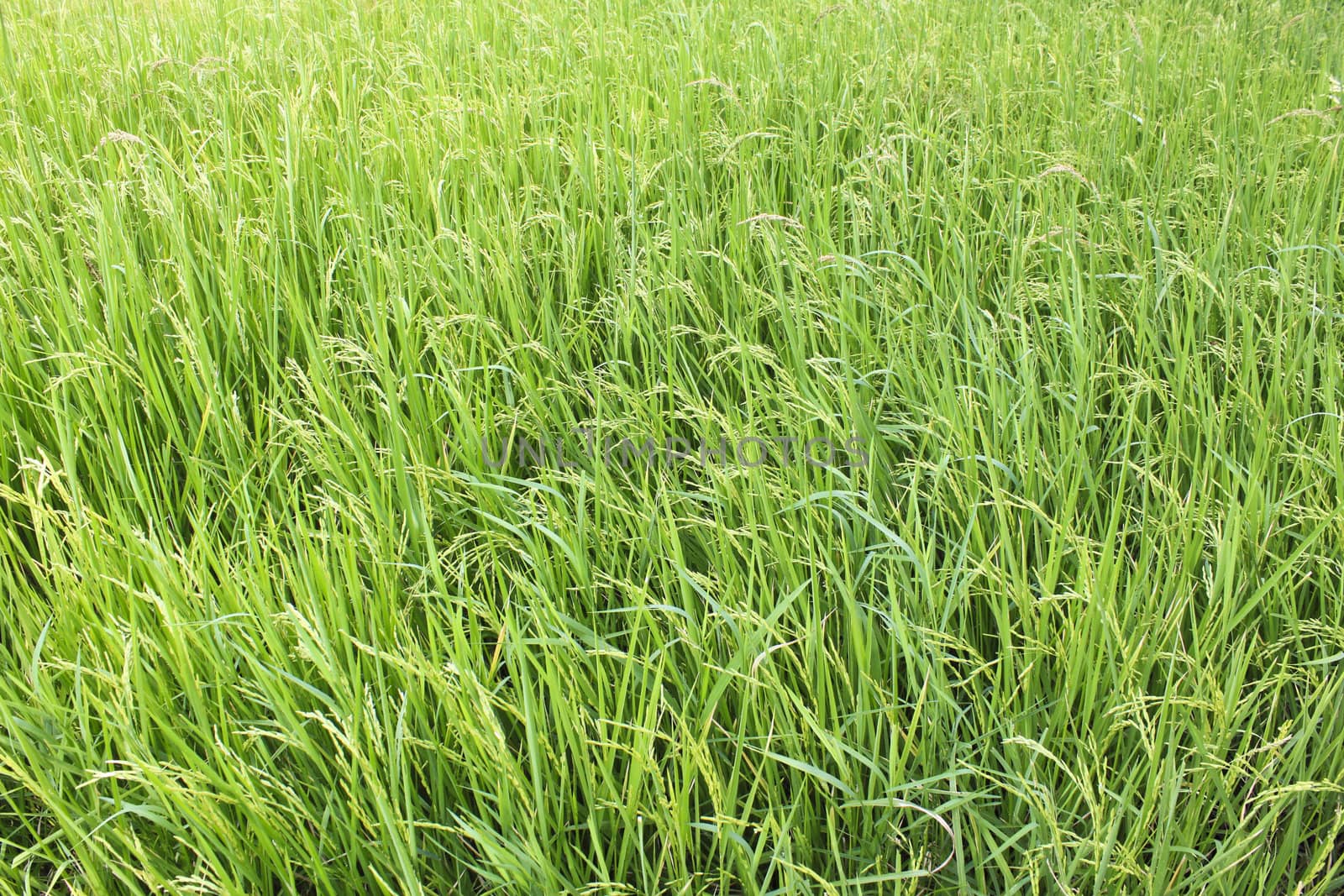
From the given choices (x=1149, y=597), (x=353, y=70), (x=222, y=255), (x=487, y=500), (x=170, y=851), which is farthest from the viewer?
(x=353, y=70)

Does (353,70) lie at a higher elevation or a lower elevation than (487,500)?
higher

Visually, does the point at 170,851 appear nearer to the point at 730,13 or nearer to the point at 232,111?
the point at 232,111

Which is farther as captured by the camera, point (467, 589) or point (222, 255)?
point (222, 255)

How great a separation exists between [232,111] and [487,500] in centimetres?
196

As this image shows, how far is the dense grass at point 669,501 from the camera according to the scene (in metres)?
1.05

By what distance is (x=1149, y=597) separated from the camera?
1185 millimetres

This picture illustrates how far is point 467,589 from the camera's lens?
119 cm

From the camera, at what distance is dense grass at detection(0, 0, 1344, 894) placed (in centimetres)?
105

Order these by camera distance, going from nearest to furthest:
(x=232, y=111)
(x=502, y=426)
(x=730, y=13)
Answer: (x=502, y=426), (x=232, y=111), (x=730, y=13)

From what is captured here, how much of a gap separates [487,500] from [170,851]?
600 millimetres

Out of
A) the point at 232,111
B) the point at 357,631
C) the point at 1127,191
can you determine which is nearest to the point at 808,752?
the point at 357,631

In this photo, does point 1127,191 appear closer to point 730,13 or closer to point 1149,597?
point 1149,597

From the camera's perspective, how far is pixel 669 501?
52.9 inches

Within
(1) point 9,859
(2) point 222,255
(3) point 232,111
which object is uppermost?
(3) point 232,111
